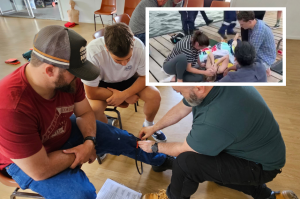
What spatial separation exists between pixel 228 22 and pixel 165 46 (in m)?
0.20

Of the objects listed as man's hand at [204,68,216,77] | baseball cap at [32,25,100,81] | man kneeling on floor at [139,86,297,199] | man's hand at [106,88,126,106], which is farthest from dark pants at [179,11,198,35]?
man's hand at [106,88,126,106]

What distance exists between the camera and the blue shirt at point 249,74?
1.82 feet

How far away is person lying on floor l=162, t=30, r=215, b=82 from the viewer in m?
0.57

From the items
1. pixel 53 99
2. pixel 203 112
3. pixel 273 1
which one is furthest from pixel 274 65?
pixel 273 1

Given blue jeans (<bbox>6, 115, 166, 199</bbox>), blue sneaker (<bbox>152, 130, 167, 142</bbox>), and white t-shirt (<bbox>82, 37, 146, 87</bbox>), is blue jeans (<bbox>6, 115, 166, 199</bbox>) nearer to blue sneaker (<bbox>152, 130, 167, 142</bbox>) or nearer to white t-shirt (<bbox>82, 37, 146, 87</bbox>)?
white t-shirt (<bbox>82, 37, 146, 87</bbox>)

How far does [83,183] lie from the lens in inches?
37.0

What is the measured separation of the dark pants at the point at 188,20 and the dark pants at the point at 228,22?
9 centimetres

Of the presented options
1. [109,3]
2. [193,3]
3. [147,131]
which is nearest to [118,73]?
[147,131]

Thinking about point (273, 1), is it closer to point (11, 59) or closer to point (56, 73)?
point (56, 73)

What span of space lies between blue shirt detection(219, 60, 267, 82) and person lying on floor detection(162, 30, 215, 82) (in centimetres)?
6

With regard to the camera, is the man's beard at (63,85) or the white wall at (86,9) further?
the white wall at (86,9)

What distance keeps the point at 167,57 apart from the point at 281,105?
2104mm

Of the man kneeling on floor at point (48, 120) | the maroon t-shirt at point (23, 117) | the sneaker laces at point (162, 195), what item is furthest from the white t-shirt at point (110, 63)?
the sneaker laces at point (162, 195)

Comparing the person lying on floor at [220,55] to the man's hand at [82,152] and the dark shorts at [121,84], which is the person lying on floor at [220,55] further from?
the dark shorts at [121,84]
